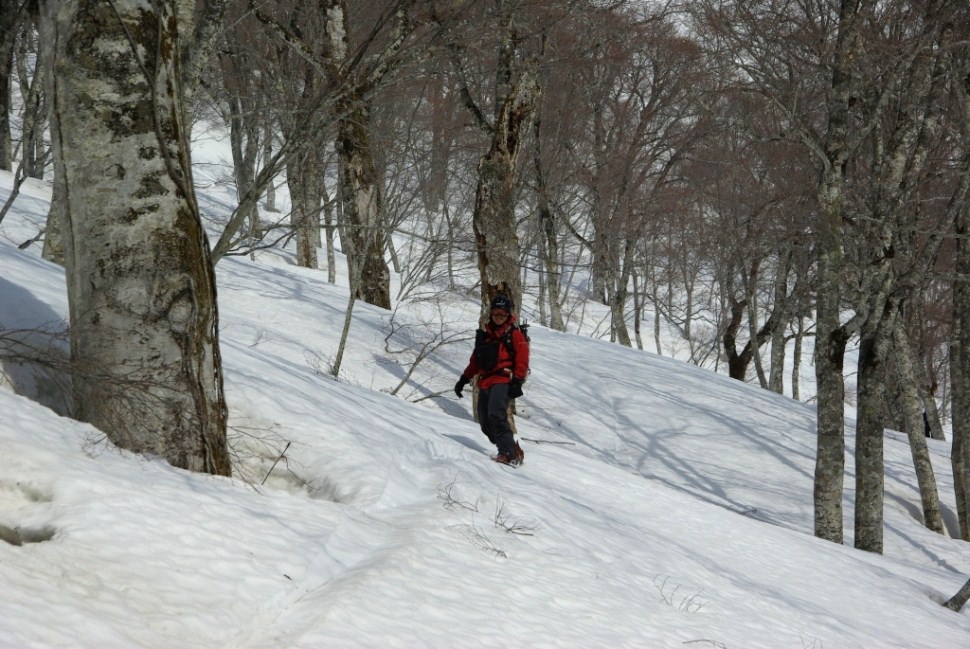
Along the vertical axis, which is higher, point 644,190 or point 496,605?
point 644,190

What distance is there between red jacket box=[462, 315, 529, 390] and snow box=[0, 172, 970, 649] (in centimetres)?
70

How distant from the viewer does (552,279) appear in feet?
69.5

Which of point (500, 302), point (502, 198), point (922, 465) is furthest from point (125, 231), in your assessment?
point (922, 465)

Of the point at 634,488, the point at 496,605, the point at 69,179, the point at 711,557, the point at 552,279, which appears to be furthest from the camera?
the point at 552,279

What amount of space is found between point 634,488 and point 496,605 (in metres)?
4.76

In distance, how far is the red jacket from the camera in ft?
24.8

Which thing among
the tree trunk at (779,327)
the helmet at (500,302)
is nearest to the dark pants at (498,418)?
the helmet at (500,302)

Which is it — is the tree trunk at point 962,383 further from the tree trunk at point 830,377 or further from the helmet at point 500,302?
the helmet at point 500,302

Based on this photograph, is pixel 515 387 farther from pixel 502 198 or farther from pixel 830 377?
pixel 830 377

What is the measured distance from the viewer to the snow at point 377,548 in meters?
2.85

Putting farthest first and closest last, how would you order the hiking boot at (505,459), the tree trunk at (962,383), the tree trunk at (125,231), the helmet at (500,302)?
the tree trunk at (962,383), the helmet at (500,302), the hiking boot at (505,459), the tree trunk at (125,231)

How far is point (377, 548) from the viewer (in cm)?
396

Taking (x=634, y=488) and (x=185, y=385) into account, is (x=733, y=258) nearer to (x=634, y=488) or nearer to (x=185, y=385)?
(x=634, y=488)

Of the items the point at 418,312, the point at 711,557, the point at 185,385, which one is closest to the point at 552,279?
the point at 418,312
